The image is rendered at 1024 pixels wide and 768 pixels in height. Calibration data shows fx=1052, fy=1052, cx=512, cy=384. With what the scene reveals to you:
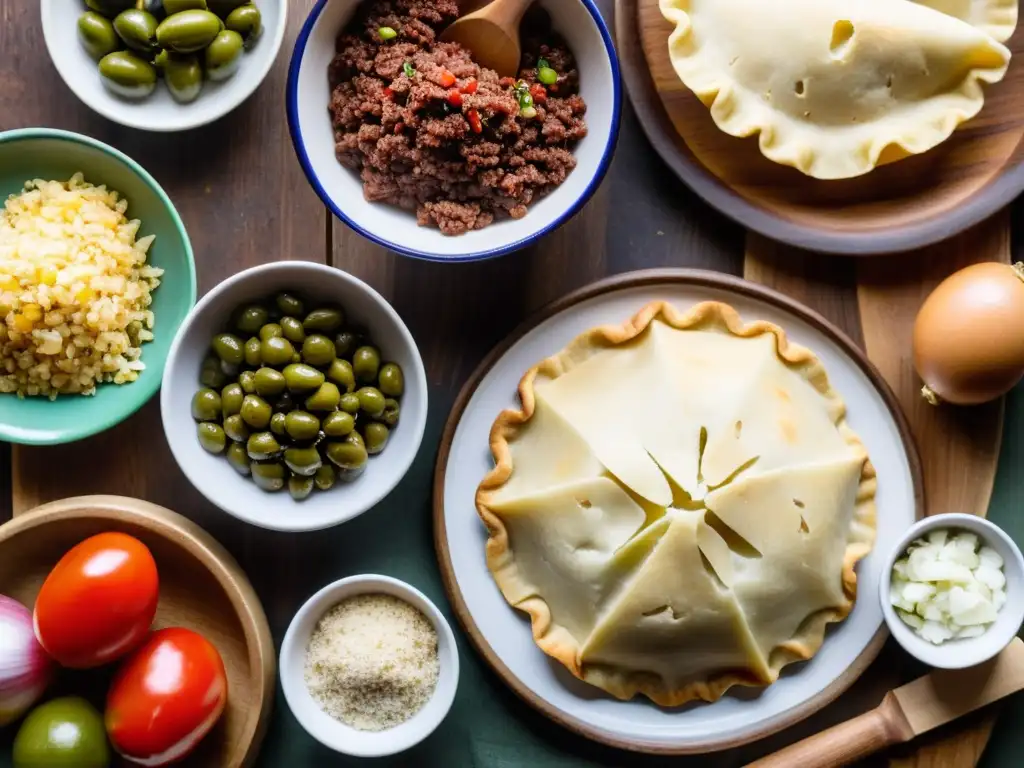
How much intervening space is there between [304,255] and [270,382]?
303 mm

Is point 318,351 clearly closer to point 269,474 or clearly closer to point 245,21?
point 269,474

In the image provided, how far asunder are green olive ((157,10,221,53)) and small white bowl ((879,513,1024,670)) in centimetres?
134

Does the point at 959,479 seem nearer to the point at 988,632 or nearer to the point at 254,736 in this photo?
the point at 988,632

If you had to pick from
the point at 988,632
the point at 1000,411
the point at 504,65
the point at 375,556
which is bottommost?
the point at 375,556

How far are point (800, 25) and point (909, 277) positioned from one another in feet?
1.50

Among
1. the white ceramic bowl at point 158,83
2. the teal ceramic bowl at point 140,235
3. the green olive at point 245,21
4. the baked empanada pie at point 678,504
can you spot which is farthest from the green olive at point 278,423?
the green olive at point 245,21

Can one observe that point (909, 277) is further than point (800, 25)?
Yes

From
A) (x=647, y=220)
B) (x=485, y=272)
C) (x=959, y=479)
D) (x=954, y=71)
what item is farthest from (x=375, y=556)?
(x=954, y=71)

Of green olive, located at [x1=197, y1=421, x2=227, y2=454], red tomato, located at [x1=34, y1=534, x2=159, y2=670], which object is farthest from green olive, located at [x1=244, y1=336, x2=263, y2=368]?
red tomato, located at [x1=34, y1=534, x2=159, y2=670]

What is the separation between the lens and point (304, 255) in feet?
5.82

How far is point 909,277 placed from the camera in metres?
1.77

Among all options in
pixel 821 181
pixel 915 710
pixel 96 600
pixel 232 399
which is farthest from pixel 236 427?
pixel 915 710

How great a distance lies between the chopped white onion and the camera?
1.63 m

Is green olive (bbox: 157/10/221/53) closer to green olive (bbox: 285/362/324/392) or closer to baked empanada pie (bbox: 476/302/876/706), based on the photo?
green olive (bbox: 285/362/324/392)
